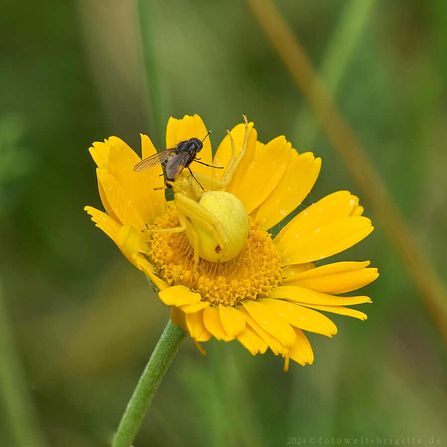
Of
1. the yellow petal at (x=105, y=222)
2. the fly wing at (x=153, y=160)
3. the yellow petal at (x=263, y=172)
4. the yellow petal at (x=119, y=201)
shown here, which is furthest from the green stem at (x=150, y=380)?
the yellow petal at (x=263, y=172)

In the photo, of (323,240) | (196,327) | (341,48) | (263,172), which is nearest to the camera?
(196,327)

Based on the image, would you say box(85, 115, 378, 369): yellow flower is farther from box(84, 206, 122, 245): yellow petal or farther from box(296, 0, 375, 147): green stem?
box(296, 0, 375, 147): green stem

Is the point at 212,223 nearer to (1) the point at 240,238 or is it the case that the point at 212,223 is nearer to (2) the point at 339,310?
(1) the point at 240,238

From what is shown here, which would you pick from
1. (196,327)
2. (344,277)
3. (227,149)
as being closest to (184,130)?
(227,149)

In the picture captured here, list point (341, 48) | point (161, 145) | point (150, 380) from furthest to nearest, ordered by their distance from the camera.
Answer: point (341, 48) → point (161, 145) → point (150, 380)

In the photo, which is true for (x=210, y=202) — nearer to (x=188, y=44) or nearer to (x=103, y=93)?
(x=103, y=93)

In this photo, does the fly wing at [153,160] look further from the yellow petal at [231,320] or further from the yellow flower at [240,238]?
the yellow petal at [231,320]
